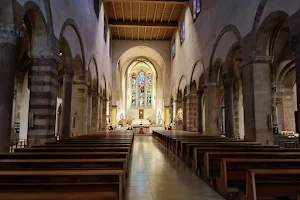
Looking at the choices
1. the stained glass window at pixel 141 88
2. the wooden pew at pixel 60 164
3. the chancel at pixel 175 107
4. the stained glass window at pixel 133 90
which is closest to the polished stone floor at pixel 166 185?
the chancel at pixel 175 107

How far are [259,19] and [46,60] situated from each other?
7.99 meters

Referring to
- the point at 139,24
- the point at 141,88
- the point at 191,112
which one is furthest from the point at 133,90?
the point at 191,112

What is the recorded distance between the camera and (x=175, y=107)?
2383cm

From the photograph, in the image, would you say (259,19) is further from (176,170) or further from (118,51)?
(118,51)

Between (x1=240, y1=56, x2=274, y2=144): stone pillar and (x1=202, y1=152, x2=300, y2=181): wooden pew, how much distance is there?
176 inches

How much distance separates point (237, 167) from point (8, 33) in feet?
21.1

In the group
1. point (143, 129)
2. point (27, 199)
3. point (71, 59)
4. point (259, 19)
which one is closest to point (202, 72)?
point (259, 19)

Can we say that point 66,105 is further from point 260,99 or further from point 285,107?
point 285,107

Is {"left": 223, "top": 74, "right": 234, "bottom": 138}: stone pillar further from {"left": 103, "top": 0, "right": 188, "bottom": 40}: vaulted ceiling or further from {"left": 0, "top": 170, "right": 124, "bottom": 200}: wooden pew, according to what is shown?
{"left": 0, "top": 170, "right": 124, "bottom": 200}: wooden pew

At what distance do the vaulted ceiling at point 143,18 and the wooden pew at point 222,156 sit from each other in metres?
17.5

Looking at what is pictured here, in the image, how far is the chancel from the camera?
312cm

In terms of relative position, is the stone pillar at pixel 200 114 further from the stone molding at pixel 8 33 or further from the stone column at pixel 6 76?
the stone molding at pixel 8 33

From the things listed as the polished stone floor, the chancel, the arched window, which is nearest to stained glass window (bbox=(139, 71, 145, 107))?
the arched window

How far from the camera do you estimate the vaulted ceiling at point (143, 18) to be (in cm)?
2100
